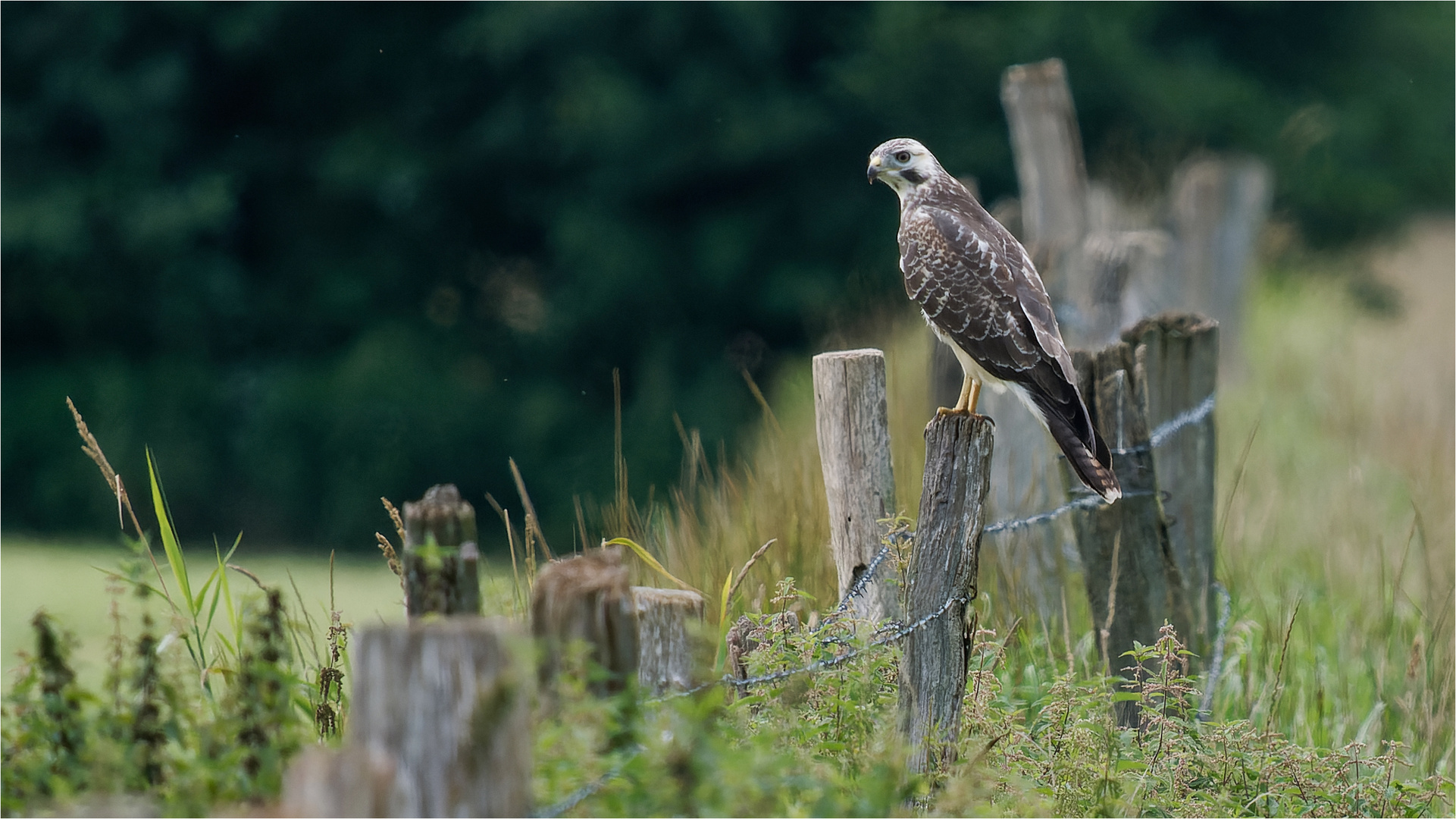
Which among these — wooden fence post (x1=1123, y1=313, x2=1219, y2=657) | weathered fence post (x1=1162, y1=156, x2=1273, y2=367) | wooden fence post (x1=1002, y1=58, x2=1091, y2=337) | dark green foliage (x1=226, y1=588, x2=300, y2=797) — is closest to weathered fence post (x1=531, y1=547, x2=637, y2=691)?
dark green foliage (x1=226, y1=588, x2=300, y2=797)

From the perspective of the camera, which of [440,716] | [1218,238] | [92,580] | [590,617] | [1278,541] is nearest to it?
[440,716]

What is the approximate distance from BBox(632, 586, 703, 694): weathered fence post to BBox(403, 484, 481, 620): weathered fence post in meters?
0.30

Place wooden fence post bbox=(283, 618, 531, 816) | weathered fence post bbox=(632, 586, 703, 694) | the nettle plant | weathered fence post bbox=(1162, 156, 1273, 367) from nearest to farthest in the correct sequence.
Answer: wooden fence post bbox=(283, 618, 531, 816)
the nettle plant
weathered fence post bbox=(632, 586, 703, 694)
weathered fence post bbox=(1162, 156, 1273, 367)

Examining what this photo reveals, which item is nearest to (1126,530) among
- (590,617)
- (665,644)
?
(665,644)

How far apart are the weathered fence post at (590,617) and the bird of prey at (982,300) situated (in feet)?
3.94

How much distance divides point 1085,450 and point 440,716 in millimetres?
1526

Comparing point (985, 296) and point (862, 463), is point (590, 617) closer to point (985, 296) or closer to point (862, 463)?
point (862, 463)

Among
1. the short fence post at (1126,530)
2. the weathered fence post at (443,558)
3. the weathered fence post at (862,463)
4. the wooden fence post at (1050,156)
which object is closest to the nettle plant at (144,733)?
the weathered fence post at (443,558)

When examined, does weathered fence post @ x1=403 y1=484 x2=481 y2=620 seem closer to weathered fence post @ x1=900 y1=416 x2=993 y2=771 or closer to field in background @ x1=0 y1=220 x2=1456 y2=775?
field in background @ x1=0 y1=220 x2=1456 y2=775

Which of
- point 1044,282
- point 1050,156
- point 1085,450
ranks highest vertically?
point 1050,156

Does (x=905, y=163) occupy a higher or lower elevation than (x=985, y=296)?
higher

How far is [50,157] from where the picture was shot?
361 inches

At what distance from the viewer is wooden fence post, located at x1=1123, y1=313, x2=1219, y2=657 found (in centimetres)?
259

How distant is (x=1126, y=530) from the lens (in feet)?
8.09
